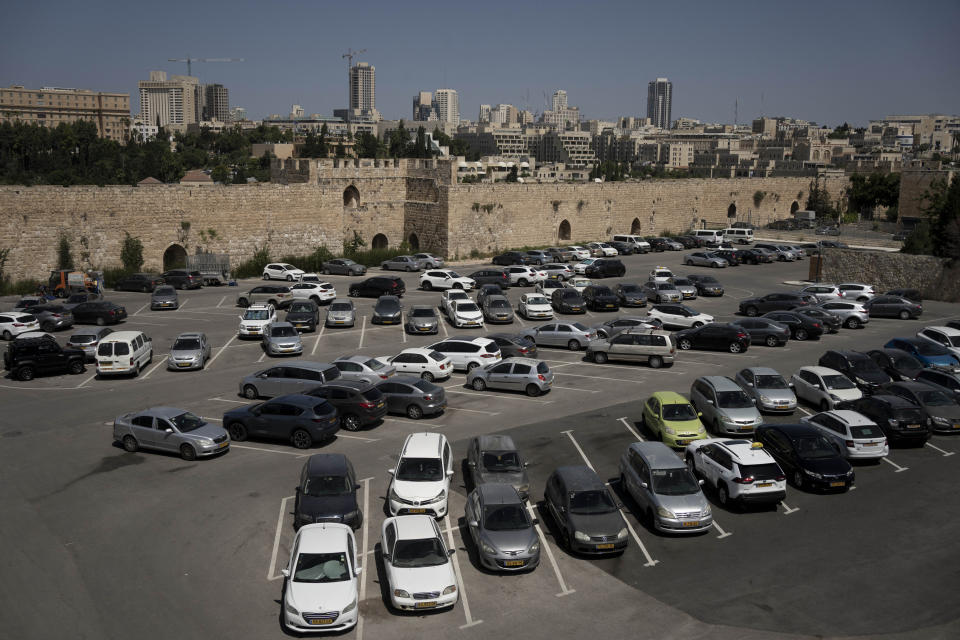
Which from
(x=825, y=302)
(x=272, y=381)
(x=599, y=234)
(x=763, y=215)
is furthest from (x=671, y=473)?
(x=763, y=215)

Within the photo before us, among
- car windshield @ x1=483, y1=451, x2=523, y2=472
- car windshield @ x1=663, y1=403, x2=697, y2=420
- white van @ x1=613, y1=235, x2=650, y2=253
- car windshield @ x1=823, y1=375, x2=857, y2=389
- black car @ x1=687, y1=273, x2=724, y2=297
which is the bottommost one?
car windshield @ x1=483, y1=451, x2=523, y2=472

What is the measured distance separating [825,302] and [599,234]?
27.8m

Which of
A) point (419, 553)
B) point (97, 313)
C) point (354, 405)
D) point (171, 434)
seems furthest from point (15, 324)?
point (419, 553)

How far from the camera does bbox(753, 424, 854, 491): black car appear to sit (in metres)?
16.8

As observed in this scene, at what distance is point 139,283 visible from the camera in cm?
4116

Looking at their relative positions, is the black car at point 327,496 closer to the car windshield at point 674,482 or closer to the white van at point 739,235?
the car windshield at point 674,482

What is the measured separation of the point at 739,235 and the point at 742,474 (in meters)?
47.6

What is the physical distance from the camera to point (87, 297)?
3609cm

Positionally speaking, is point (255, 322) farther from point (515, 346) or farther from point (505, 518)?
point (505, 518)

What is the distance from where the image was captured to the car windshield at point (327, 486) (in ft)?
50.3

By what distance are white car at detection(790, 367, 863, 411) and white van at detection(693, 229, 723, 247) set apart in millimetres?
36520

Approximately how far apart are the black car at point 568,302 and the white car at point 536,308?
1006mm

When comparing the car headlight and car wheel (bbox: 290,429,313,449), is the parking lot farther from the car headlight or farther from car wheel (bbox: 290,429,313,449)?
the car headlight

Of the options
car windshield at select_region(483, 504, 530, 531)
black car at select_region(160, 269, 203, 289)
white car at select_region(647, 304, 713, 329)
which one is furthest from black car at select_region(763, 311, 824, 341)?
black car at select_region(160, 269, 203, 289)
